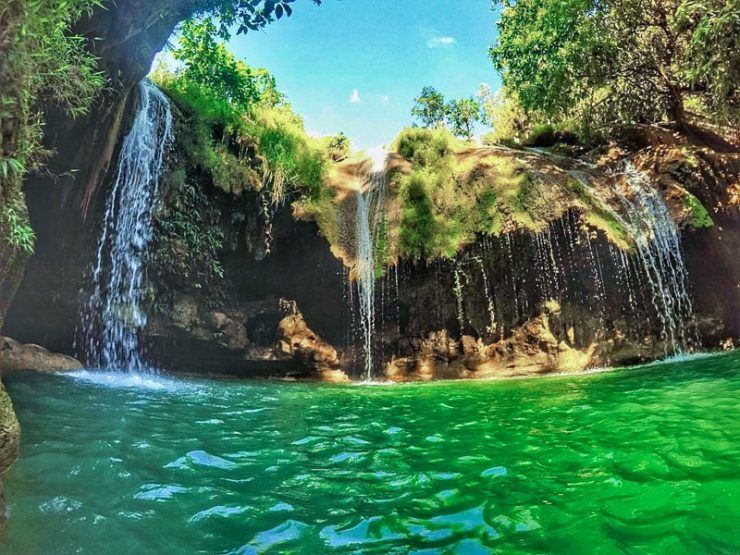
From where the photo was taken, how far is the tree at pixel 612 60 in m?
12.6

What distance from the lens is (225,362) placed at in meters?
12.9

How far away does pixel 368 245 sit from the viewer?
46.5 ft

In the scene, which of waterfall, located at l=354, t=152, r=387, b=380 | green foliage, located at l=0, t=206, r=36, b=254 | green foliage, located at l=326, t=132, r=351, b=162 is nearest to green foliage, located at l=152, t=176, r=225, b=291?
waterfall, located at l=354, t=152, r=387, b=380

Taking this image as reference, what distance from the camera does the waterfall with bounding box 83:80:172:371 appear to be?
11203 mm

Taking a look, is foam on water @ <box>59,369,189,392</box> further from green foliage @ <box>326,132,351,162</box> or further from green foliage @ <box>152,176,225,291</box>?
green foliage @ <box>326,132,351,162</box>

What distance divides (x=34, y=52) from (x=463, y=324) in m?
11.5

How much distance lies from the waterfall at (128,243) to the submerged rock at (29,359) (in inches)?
51.1

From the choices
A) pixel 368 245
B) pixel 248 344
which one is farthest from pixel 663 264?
pixel 248 344

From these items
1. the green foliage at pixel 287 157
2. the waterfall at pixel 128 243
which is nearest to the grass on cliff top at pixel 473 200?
the green foliage at pixel 287 157

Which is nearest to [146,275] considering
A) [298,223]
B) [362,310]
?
[298,223]

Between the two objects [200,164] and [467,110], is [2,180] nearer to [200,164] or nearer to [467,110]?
[200,164]

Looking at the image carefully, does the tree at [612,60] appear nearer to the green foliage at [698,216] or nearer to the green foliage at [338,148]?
the green foliage at [698,216]

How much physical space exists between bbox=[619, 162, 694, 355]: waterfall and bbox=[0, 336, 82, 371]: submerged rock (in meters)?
14.3

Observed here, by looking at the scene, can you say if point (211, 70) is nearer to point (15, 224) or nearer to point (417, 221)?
point (417, 221)
